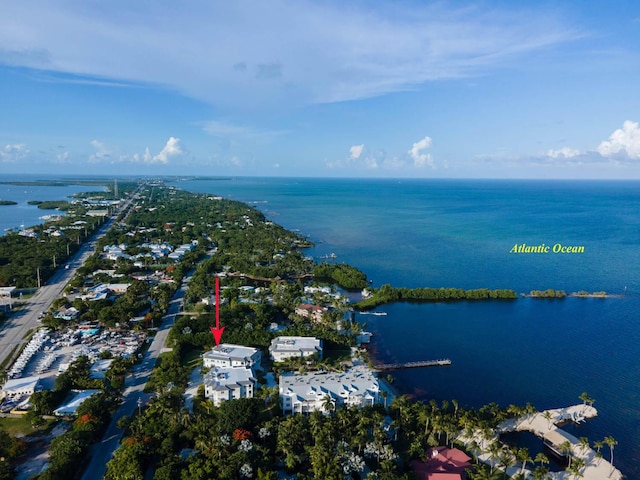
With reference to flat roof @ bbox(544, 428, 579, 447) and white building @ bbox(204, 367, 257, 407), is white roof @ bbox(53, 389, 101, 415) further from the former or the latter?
flat roof @ bbox(544, 428, 579, 447)

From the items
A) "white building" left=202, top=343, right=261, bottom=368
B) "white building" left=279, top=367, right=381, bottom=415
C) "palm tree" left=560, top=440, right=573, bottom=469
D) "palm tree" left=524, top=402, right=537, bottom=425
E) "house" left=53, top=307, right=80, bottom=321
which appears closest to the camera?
"palm tree" left=560, top=440, right=573, bottom=469

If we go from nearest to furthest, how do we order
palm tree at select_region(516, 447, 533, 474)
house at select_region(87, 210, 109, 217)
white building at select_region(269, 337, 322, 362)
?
palm tree at select_region(516, 447, 533, 474) < white building at select_region(269, 337, 322, 362) < house at select_region(87, 210, 109, 217)

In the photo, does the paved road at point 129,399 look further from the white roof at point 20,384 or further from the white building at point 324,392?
the white building at point 324,392

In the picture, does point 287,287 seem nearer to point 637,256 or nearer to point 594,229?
point 637,256

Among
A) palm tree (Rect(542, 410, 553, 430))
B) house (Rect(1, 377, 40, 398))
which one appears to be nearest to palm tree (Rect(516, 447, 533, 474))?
palm tree (Rect(542, 410, 553, 430))

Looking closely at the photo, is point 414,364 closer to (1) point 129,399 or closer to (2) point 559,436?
(2) point 559,436

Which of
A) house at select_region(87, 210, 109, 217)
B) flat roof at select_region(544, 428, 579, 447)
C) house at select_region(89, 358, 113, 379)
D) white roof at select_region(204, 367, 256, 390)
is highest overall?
house at select_region(87, 210, 109, 217)
